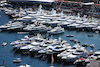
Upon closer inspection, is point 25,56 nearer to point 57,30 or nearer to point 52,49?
point 52,49

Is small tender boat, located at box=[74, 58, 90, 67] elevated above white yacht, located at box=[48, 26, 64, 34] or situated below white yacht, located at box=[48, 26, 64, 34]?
below

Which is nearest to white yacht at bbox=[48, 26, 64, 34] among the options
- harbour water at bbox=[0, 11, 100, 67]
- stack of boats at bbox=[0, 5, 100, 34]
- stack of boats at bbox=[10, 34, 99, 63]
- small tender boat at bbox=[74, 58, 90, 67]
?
stack of boats at bbox=[0, 5, 100, 34]

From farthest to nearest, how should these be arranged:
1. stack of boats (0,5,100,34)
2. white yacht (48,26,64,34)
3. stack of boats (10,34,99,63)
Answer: stack of boats (0,5,100,34), white yacht (48,26,64,34), stack of boats (10,34,99,63)

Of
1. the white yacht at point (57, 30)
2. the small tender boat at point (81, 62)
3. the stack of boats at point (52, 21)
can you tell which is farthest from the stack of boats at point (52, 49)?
the stack of boats at point (52, 21)

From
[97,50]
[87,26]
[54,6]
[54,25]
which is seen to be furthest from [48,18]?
[97,50]

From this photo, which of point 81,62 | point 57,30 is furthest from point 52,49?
point 57,30

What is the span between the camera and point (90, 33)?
9569cm

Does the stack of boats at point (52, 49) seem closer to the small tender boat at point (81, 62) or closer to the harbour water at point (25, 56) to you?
the small tender boat at point (81, 62)

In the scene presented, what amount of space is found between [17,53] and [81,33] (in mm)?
27839

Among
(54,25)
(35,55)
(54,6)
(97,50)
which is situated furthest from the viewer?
(54,6)

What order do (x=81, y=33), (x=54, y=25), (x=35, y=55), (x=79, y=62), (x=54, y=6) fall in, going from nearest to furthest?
(x=79, y=62) < (x=35, y=55) < (x=81, y=33) < (x=54, y=25) < (x=54, y=6)

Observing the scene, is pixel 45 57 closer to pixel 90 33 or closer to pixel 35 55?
pixel 35 55

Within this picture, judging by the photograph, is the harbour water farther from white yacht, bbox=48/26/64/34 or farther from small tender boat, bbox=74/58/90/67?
white yacht, bbox=48/26/64/34

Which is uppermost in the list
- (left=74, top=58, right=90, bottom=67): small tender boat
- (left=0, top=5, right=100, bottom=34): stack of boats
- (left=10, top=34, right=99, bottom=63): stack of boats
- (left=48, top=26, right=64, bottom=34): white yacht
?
(left=0, top=5, right=100, bottom=34): stack of boats
